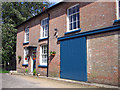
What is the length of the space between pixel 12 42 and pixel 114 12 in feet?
54.5

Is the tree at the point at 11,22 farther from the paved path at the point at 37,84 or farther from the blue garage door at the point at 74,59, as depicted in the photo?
the blue garage door at the point at 74,59

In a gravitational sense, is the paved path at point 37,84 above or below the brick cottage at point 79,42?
below

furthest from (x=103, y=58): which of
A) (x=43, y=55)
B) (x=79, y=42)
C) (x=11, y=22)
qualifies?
(x=11, y=22)

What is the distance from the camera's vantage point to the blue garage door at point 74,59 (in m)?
9.37

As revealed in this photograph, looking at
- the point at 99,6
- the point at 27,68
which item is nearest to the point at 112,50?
the point at 99,6

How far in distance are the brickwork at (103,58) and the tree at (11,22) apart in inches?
586

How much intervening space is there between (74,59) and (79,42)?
124 centimetres

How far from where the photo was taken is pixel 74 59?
1001 cm

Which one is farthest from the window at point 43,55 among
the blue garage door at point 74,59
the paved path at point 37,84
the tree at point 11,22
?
the tree at point 11,22

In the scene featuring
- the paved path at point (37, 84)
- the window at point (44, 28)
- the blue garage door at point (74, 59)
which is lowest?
the paved path at point (37, 84)

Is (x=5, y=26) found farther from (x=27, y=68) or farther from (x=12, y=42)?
(x=27, y=68)

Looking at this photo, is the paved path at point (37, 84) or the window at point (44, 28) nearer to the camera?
the paved path at point (37, 84)

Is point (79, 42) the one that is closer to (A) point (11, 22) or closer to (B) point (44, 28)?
(B) point (44, 28)

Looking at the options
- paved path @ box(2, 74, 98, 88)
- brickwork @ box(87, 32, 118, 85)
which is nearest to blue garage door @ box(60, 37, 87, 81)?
brickwork @ box(87, 32, 118, 85)
